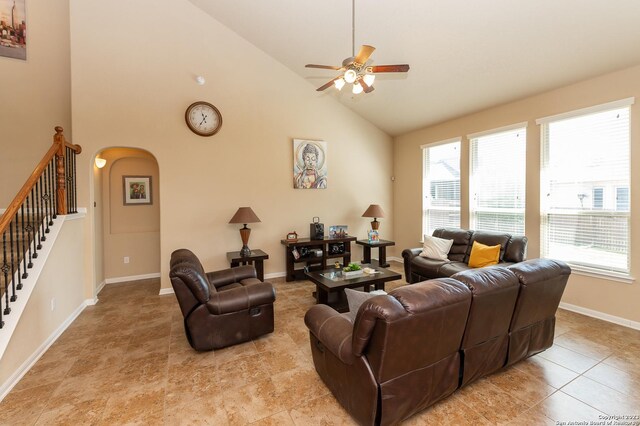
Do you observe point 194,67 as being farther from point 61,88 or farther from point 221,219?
point 221,219

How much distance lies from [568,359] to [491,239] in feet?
6.22

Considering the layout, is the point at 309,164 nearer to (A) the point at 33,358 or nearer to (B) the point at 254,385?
(B) the point at 254,385

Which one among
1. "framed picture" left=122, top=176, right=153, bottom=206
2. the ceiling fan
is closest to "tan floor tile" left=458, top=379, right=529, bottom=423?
the ceiling fan

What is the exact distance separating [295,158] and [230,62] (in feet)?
6.40

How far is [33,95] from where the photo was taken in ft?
13.7

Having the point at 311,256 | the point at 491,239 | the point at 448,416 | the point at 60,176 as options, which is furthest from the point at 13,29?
the point at 491,239

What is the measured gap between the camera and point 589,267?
11.6 feet

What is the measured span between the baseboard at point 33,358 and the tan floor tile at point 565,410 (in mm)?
3864

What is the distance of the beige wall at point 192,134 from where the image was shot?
4.08 meters

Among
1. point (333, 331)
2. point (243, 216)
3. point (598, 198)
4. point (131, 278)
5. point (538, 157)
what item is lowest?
point (131, 278)

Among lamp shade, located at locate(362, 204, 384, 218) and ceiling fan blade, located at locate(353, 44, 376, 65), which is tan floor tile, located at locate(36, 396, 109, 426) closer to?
ceiling fan blade, located at locate(353, 44, 376, 65)

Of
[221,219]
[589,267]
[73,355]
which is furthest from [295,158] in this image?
[589,267]

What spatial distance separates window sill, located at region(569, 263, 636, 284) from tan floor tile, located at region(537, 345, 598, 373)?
1348 millimetres

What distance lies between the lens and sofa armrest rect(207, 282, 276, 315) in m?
2.67
